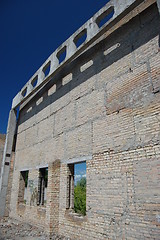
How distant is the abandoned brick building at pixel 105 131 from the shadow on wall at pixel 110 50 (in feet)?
0.11

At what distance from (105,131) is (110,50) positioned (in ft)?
9.43

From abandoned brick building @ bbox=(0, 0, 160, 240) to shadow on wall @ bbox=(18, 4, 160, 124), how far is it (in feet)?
0.11

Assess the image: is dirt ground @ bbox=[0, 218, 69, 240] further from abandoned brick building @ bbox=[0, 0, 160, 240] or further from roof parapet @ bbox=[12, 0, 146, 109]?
roof parapet @ bbox=[12, 0, 146, 109]

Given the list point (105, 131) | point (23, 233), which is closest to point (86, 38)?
point (105, 131)

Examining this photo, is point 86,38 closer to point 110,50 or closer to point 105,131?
point 110,50

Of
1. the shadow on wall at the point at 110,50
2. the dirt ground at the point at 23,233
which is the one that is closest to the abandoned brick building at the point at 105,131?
the shadow on wall at the point at 110,50

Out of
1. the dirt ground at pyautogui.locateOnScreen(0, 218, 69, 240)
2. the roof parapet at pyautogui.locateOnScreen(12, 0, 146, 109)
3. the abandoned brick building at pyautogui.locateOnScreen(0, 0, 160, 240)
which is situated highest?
the roof parapet at pyautogui.locateOnScreen(12, 0, 146, 109)

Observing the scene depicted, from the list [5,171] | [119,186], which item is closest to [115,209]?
[119,186]

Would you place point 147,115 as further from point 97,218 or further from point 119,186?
point 97,218

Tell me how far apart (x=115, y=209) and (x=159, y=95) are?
3.12 m

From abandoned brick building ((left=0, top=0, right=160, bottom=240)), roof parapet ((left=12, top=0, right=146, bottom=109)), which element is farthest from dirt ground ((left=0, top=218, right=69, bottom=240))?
roof parapet ((left=12, top=0, right=146, bottom=109))

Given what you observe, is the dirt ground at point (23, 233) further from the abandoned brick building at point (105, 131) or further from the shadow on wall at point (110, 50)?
the shadow on wall at point (110, 50)

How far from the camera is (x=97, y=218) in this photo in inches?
207

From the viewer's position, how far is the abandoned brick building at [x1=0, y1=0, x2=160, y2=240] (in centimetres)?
460
